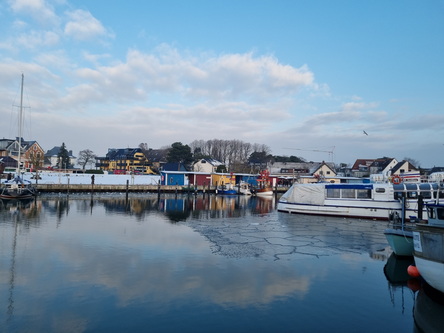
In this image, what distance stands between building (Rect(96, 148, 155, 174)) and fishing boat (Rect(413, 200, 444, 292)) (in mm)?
99930

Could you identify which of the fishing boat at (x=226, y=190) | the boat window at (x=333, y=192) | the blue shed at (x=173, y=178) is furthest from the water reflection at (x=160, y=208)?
the blue shed at (x=173, y=178)

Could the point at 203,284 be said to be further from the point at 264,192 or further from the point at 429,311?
the point at 264,192

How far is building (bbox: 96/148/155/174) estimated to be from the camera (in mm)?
109831

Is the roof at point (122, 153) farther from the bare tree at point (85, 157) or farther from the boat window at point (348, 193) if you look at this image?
the boat window at point (348, 193)

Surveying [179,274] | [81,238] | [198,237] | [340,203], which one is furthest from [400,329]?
[340,203]

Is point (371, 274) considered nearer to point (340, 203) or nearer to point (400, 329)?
point (400, 329)

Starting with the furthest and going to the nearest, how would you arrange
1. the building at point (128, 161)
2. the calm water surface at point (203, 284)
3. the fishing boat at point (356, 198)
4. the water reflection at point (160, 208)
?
the building at point (128, 161) < the water reflection at point (160, 208) < the fishing boat at point (356, 198) < the calm water surface at point (203, 284)

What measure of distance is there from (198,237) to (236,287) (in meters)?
8.81

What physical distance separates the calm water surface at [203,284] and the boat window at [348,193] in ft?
33.4

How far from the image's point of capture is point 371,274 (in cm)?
1299

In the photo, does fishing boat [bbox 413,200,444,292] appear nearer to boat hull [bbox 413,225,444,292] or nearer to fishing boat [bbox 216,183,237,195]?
boat hull [bbox 413,225,444,292]

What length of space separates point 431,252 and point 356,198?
67.2ft

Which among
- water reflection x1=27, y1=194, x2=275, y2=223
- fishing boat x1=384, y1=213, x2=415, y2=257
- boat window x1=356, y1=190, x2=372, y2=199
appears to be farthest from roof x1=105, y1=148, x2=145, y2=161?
fishing boat x1=384, y1=213, x2=415, y2=257

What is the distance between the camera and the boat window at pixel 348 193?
30188 millimetres
